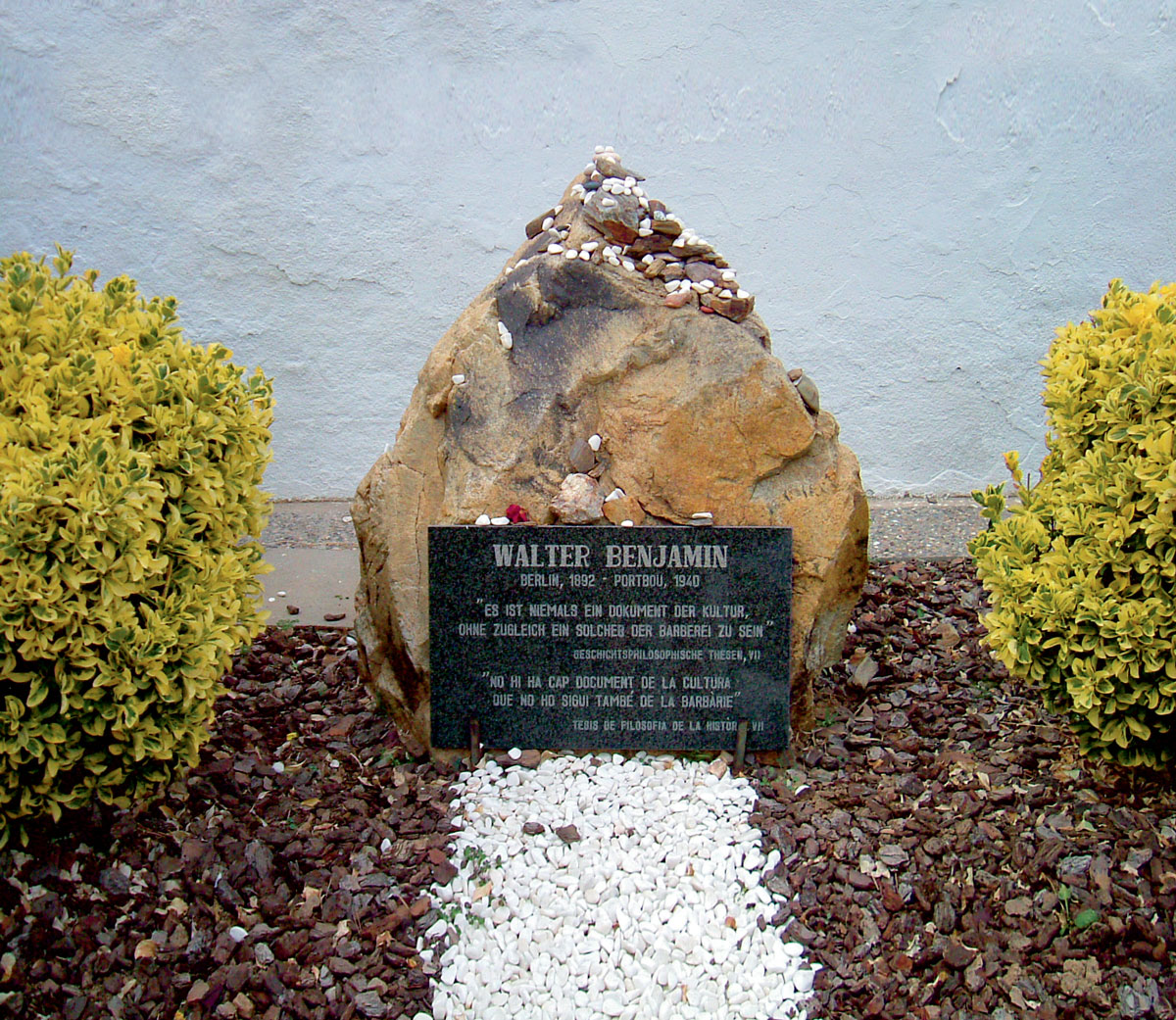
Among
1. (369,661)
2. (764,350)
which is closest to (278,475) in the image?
(369,661)

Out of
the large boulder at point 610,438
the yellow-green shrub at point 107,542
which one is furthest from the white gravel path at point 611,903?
the yellow-green shrub at point 107,542

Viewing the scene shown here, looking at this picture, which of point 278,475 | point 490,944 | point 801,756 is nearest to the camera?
point 490,944

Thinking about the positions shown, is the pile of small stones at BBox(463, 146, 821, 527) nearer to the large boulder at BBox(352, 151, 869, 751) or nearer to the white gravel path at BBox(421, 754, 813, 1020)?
the large boulder at BBox(352, 151, 869, 751)

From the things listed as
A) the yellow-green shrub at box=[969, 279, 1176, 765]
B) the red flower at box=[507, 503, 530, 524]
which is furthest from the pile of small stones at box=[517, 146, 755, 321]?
the yellow-green shrub at box=[969, 279, 1176, 765]

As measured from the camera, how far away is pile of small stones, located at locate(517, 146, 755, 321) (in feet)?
11.6

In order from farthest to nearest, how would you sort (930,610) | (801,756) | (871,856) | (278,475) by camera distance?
(278,475)
(930,610)
(801,756)
(871,856)

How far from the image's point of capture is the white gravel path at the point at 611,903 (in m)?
2.59

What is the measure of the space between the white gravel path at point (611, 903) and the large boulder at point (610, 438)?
50 cm

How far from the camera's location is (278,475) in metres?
5.57

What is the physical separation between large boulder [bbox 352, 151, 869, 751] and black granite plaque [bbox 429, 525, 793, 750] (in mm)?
135

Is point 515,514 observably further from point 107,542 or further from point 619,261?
point 107,542

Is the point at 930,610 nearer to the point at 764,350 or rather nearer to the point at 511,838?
the point at 764,350

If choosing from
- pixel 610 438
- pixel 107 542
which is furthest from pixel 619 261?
pixel 107 542

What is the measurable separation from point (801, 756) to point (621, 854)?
81 cm
